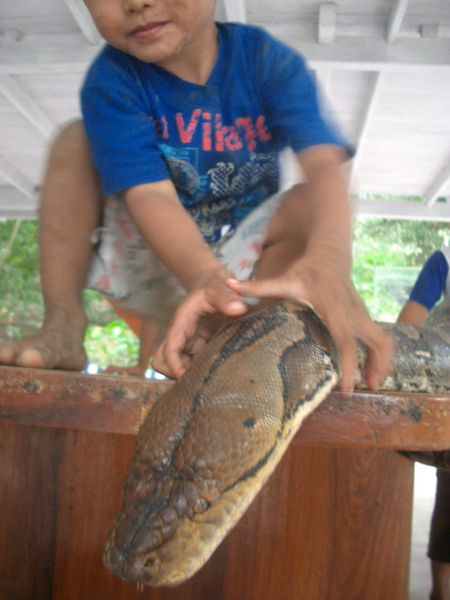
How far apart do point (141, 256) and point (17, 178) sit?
234 inches

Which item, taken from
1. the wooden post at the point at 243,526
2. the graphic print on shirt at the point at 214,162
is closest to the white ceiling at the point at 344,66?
the graphic print on shirt at the point at 214,162

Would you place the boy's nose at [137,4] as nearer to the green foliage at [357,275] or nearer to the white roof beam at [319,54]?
the white roof beam at [319,54]

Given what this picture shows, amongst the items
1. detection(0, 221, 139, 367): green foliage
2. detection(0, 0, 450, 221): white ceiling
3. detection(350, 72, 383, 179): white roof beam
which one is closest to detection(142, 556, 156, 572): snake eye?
detection(0, 0, 450, 221): white ceiling

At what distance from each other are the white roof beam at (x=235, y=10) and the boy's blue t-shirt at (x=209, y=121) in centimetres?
199

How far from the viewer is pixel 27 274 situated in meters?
10.3

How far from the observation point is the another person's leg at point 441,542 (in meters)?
2.35

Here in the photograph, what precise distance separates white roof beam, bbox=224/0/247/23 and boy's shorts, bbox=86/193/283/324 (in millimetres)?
2337

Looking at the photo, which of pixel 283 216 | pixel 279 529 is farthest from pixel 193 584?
pixel 283 216

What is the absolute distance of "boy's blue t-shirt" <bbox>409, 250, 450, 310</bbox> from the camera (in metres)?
3.47

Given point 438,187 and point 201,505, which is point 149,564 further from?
point 438,187

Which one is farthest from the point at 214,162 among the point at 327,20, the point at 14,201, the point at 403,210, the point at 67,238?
the point at 14,201

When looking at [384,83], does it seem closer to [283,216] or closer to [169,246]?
[283,216]

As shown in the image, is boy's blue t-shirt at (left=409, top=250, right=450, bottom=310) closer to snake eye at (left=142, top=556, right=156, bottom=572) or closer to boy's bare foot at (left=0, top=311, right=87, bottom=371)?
boy's bare foot at (left=0, top=311, right=87, bottom=371)

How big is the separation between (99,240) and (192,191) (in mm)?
410
